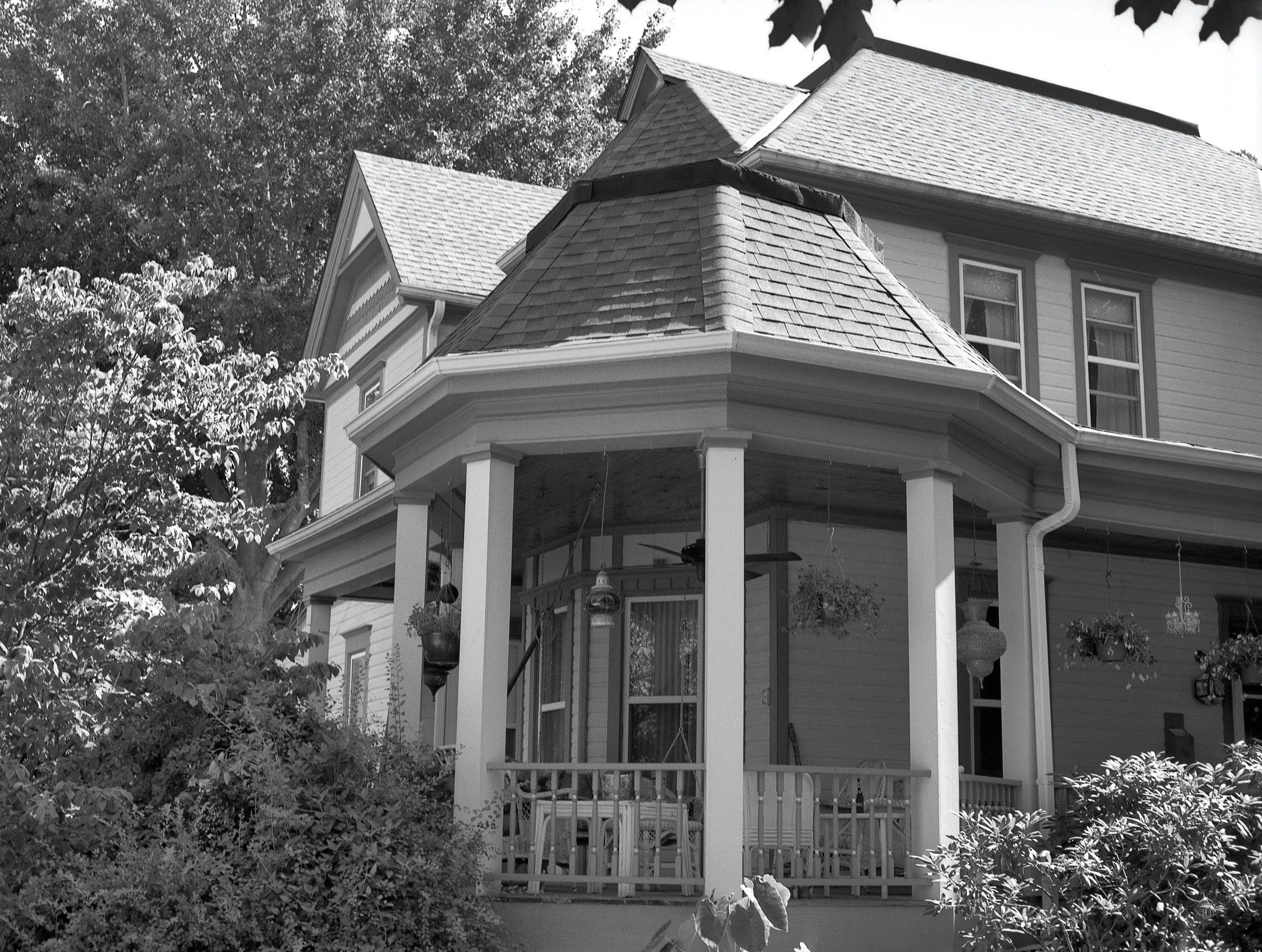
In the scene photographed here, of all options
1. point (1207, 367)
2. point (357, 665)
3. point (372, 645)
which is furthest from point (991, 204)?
point (357, 665)

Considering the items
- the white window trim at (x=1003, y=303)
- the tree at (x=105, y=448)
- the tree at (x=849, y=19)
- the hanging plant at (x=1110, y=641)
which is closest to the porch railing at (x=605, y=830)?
the hanging plant at (x=1110, y=641)

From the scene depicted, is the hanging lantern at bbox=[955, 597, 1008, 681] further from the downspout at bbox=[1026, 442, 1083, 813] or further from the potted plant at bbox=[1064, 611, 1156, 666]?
the potted plant at bbox=[1064, 611, 1156, 666]

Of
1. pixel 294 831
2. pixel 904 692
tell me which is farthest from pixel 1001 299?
pixel 294 831

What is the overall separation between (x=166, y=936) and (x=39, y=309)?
26.3ft

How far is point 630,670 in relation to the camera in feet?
39.1

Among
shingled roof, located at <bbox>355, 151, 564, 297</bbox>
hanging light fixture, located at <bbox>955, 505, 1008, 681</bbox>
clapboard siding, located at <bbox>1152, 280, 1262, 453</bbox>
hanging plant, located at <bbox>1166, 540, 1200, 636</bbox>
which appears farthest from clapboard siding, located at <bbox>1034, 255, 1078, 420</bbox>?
shingled roof, located at <bbox>355, 151, 564, 297</bbox>

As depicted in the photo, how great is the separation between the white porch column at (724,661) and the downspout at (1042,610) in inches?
120

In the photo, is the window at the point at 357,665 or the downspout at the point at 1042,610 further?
the window at the point at 357,665

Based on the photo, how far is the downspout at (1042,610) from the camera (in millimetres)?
9883

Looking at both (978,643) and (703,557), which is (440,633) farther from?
(978,643)

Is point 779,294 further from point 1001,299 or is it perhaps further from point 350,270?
point 350,270

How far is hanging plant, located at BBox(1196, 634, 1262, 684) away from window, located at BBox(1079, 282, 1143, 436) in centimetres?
233

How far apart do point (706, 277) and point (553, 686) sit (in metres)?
5.35

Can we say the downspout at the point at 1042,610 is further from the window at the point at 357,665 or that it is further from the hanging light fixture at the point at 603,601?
the window at the point at 357,665
